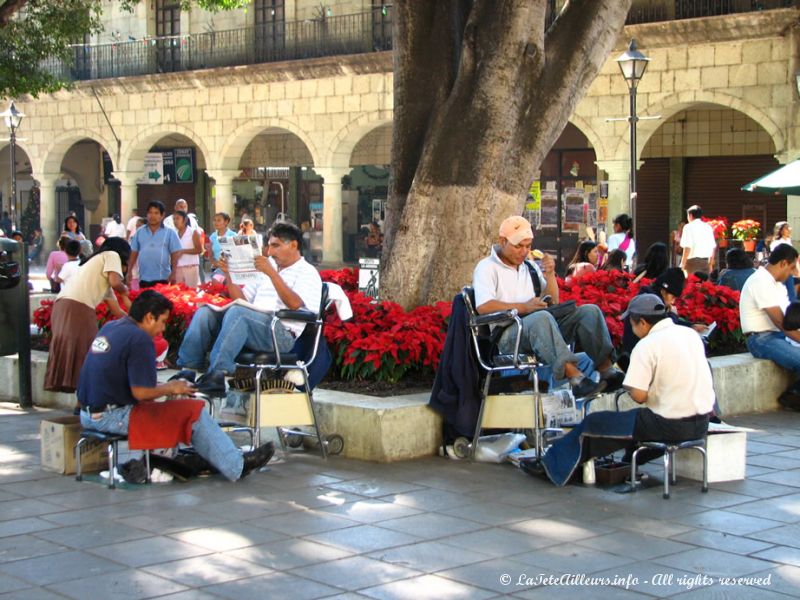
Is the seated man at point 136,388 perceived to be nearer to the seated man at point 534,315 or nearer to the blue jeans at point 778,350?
the seated man at point 534,315

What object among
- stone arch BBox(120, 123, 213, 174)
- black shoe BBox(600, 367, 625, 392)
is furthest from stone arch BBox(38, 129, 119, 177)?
black shoe BBox(600, 367, 625, 392)

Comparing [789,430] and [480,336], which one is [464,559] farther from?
[789,430]

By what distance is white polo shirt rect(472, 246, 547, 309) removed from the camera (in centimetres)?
827

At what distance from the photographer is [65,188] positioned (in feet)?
128

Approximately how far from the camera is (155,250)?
13.5 m

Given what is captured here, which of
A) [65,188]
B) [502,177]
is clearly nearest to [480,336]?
[502,177]

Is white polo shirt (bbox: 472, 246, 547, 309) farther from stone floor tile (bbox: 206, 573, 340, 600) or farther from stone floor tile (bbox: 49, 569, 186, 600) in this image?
stone floor tile (bbox: 49, 569, 186, 600)

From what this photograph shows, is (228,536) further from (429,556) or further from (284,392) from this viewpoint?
(284,392)

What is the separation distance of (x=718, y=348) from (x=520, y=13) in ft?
12.4

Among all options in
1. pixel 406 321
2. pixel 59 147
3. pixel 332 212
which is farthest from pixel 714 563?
pixel 59 147

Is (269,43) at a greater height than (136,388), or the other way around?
(269,43)

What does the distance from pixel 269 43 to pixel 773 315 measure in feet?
69.8

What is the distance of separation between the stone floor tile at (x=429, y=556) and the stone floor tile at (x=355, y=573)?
75 millimetres

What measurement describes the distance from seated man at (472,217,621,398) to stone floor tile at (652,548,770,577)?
2.37m
